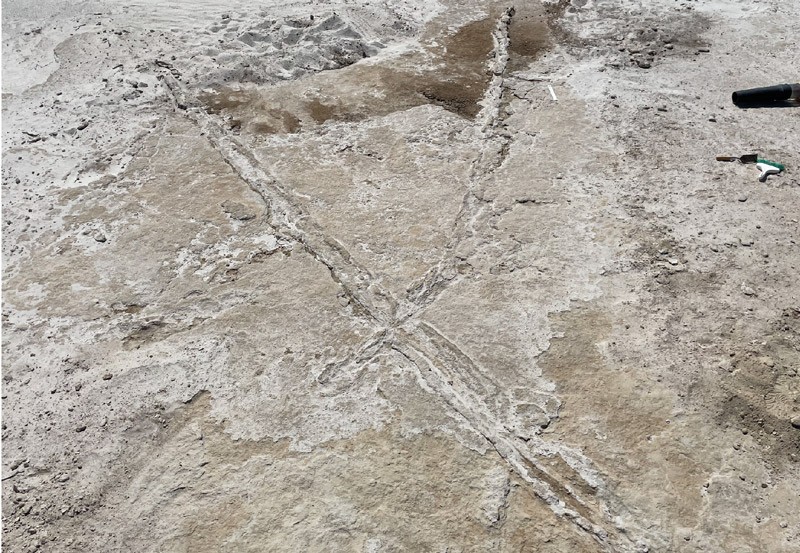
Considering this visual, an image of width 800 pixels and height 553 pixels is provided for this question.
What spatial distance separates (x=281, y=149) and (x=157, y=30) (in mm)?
2885

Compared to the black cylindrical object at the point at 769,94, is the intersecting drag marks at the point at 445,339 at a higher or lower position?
lower

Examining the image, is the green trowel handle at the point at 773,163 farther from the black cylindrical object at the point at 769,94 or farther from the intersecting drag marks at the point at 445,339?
the intersecting drag marks at the point at 445,339

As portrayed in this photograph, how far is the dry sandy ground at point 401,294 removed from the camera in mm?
3119

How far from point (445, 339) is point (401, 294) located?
49 cm

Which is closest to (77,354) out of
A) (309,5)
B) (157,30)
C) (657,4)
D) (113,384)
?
(113,384)

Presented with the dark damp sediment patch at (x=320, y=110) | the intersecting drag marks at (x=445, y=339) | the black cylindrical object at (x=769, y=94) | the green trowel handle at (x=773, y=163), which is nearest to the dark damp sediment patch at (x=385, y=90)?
the dark damp sediment patch at (x=320, y=110)

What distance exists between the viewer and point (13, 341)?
392cm

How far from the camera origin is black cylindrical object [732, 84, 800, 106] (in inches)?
214

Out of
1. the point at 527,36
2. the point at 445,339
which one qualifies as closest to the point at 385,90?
the point at 527,36

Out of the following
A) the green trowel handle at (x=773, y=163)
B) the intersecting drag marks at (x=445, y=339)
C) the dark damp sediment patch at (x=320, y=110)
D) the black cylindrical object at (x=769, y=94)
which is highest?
the black cylindrical object at (x=769, y=94)

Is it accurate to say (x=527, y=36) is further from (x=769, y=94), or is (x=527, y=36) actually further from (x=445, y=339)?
(x=445, y=339)

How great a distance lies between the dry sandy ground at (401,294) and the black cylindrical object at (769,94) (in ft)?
0.38

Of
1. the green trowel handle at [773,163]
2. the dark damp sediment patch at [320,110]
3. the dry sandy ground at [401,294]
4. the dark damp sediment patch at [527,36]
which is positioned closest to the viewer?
the dry sandy ground at [401,294]

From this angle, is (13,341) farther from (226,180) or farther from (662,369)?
(662,369)
